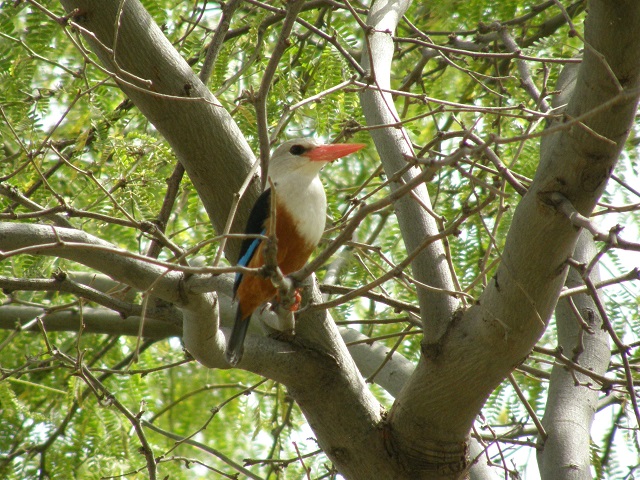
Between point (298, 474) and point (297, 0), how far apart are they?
3.63 m

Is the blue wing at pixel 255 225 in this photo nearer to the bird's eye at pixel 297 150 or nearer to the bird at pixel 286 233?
the bird at pixel 286 233

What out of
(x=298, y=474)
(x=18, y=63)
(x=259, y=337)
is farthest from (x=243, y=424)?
(x=18, y=63)

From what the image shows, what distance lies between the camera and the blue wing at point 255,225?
3.02m

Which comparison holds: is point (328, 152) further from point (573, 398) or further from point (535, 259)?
point (573, 398)

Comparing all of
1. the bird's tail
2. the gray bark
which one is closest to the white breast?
the bird's tail

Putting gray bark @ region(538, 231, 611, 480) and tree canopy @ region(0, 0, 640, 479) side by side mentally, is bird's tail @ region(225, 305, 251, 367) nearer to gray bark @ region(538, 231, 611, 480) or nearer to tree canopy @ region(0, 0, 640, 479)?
tree canopy @ region(0, 0, 640, 479)

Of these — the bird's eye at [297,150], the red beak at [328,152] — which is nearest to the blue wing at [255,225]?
the red beak at [328,152]

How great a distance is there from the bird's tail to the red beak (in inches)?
32.2

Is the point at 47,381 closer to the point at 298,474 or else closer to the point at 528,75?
the point at 298,474

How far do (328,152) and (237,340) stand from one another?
1.03 meters

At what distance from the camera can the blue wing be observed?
9.90ft

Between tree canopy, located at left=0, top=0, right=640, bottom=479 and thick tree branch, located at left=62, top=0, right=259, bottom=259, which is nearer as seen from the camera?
tree canopy, located at left=0, top=0, right=640, bottom=479

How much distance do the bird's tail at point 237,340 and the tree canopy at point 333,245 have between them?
50mm

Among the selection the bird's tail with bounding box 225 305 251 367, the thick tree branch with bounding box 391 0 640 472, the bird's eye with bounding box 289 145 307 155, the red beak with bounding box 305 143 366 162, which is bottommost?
the thick tree branch with bounding box 391 0 640 472
